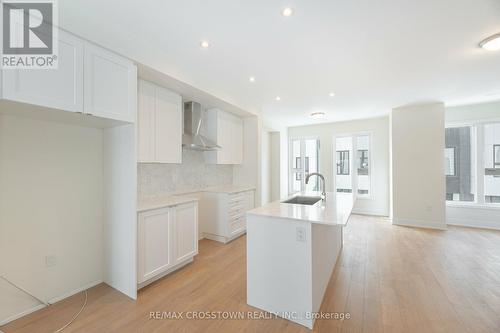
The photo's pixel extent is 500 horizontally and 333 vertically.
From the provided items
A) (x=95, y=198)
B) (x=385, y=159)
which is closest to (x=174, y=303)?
(x=95, y=198)

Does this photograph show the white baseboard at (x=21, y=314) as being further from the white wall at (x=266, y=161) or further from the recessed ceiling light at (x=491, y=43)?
the recessed ceiling light at (x=491, y=43)

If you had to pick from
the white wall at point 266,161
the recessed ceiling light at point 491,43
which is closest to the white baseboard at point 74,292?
the white wall at point 266,161

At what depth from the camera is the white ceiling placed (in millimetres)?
1633

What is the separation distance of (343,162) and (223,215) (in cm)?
411

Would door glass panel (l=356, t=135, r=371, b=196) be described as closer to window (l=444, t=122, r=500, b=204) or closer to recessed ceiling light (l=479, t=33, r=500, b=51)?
window (l=444, t=122, r=500, b=204)

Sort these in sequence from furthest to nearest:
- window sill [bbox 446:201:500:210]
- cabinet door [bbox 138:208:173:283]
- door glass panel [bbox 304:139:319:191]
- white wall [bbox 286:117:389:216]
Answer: door glass panel [bbox 304:139:319:191] < white wall [bbox 286:117:389:216] < window sill [bbox 446:201:500:210] < cabinet door [bbox 138:208:173:283]

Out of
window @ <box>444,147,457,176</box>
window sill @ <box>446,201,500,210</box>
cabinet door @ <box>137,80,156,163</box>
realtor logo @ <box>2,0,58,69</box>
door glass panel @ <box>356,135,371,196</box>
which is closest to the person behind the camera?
realtor logo @ <box>2,0,58,69</box>

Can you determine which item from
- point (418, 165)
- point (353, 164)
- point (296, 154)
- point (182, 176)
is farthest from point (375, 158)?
point (182, 176)

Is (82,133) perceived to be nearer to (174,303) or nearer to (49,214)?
(49,214)

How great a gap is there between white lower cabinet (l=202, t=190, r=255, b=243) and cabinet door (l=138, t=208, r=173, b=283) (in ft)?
3.98

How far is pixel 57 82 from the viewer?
1.62 meters

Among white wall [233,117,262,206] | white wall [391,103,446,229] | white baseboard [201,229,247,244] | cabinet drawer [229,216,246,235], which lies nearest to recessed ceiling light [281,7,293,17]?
white wall [233,117,262,206]

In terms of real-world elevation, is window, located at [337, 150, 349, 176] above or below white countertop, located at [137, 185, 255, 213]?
above

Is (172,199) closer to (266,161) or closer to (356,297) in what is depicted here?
(356,297)
